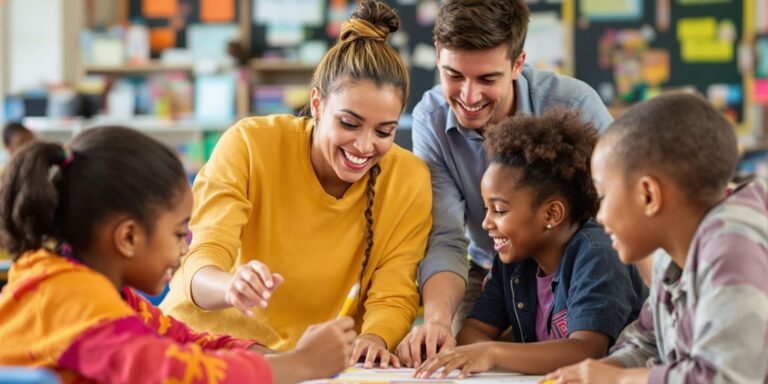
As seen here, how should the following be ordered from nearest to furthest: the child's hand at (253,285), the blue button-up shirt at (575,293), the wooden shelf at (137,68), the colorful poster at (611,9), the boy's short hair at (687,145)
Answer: the boy's short hair at (687,145) < the child's hand at (253,285) < the blue button-up shirt at (575,293) < the colorful poster at (611,9) < the wooden shelf at (137,68)

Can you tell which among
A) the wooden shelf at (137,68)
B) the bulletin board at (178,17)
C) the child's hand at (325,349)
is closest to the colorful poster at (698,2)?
the bulletin board at (178,17)

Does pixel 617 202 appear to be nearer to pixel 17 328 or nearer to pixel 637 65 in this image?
pixel 17 328

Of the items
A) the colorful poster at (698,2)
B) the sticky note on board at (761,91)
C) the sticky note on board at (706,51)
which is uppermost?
the colorful poster at (698,2)

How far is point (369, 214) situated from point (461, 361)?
0.47m

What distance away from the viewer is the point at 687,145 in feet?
3.88

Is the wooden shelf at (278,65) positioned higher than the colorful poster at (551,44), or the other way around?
the colorful poster at (551,44)

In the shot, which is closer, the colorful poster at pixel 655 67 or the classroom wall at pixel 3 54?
the colorful poster at pixel 655 67

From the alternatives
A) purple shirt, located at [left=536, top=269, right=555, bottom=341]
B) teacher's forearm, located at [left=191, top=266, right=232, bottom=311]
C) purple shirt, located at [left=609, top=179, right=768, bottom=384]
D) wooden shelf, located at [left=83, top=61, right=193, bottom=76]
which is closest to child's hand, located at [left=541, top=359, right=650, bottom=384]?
purple shirt, located at [left=609, top=179, right=768, bottom=384]

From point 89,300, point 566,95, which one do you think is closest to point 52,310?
point 89,300

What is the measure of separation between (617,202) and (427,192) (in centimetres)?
71

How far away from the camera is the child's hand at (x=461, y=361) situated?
4.73ft

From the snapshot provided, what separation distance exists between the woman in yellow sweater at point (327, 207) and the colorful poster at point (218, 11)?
15.1 feet

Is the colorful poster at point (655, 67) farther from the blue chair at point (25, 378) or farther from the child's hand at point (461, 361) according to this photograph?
the blue chair at point (25, 378)

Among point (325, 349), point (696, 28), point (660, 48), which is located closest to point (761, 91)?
point (696, 28)
